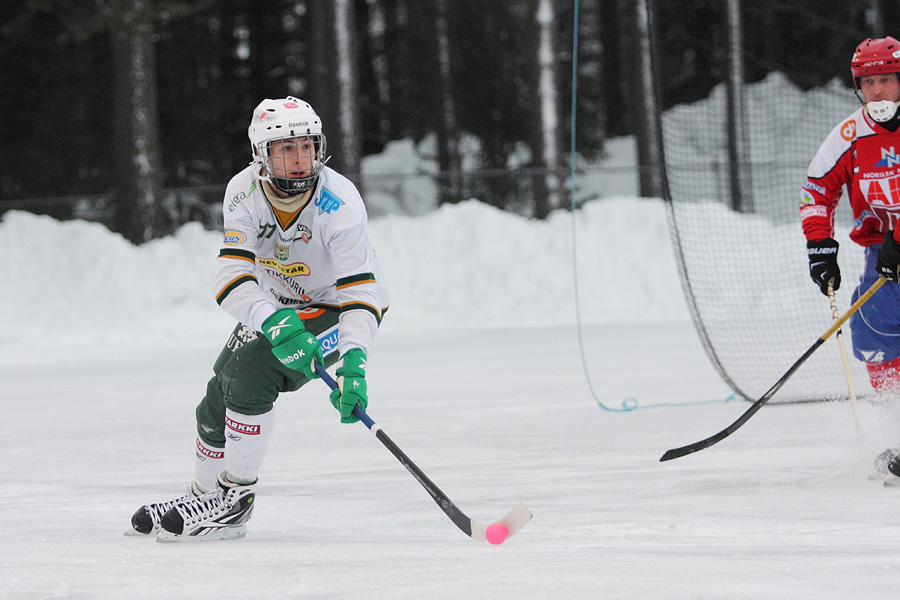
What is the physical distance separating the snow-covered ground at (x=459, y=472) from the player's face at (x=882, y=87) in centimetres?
118

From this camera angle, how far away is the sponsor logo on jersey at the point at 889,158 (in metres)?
3.96

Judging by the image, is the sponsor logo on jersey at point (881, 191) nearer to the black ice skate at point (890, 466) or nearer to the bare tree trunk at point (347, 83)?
the black ice skate at point (890, 466)

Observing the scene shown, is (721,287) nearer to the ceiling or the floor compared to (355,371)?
nearer to the floor

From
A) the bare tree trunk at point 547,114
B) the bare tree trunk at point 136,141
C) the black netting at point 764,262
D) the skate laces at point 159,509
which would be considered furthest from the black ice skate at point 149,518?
the bare tree trunk at point 547,114

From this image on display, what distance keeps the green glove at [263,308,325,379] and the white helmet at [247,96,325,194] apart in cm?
38

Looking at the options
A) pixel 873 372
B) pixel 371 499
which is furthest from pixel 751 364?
pixel 371 499

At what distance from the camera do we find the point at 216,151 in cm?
1767

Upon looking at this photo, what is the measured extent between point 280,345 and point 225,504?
2.00 ft

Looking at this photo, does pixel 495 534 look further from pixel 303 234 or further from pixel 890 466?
pixel 890 466

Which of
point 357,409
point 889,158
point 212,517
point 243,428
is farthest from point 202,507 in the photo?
point 889,158

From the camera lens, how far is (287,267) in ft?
11.0

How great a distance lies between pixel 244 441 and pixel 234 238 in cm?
61

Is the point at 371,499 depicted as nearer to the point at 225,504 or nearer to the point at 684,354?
the point at 225,504

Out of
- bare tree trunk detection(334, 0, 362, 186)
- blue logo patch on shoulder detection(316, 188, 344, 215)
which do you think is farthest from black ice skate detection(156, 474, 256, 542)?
bare tree trunk detection(334, 0, 362, 186)
